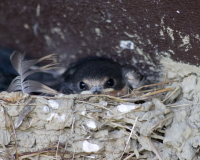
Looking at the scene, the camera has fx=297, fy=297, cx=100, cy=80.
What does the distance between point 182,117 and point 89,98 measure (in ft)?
2.20

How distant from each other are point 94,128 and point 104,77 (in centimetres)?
96

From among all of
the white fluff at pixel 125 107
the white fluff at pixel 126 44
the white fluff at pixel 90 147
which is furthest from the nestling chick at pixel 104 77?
the white fluff at pixel 90 147

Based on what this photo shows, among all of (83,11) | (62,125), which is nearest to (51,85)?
(83,11)

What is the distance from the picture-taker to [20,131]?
209cm

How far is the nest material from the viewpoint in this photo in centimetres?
201

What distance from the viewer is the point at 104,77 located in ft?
9.60

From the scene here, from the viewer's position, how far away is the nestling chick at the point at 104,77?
2.89 meters

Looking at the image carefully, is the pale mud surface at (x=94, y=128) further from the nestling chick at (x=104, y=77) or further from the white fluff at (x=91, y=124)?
the nestling chick at (x=104, y=77)

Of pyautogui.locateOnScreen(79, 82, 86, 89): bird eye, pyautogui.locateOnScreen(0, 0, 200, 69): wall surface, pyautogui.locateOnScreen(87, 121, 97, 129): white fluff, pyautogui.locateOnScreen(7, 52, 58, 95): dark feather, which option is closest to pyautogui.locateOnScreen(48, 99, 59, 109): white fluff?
pyautogui.locateOnScreen(87, 121, 97, 129): white fluff

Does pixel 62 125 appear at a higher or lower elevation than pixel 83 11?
lower

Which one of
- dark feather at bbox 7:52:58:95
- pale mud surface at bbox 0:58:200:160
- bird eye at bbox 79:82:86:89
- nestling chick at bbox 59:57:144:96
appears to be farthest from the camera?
bird eye at bbox 79:82:86:89

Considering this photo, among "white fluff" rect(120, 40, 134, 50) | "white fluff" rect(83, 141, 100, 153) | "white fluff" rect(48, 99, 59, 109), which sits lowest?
"white fluff" rect(83, 141, 100, 153)

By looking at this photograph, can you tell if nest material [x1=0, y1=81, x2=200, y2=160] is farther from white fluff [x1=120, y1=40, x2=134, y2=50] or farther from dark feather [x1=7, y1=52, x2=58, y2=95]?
white fluff [x1=120, y1=40, x2=134, y2=50]

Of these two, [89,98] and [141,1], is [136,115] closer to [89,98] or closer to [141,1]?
[89,98]
